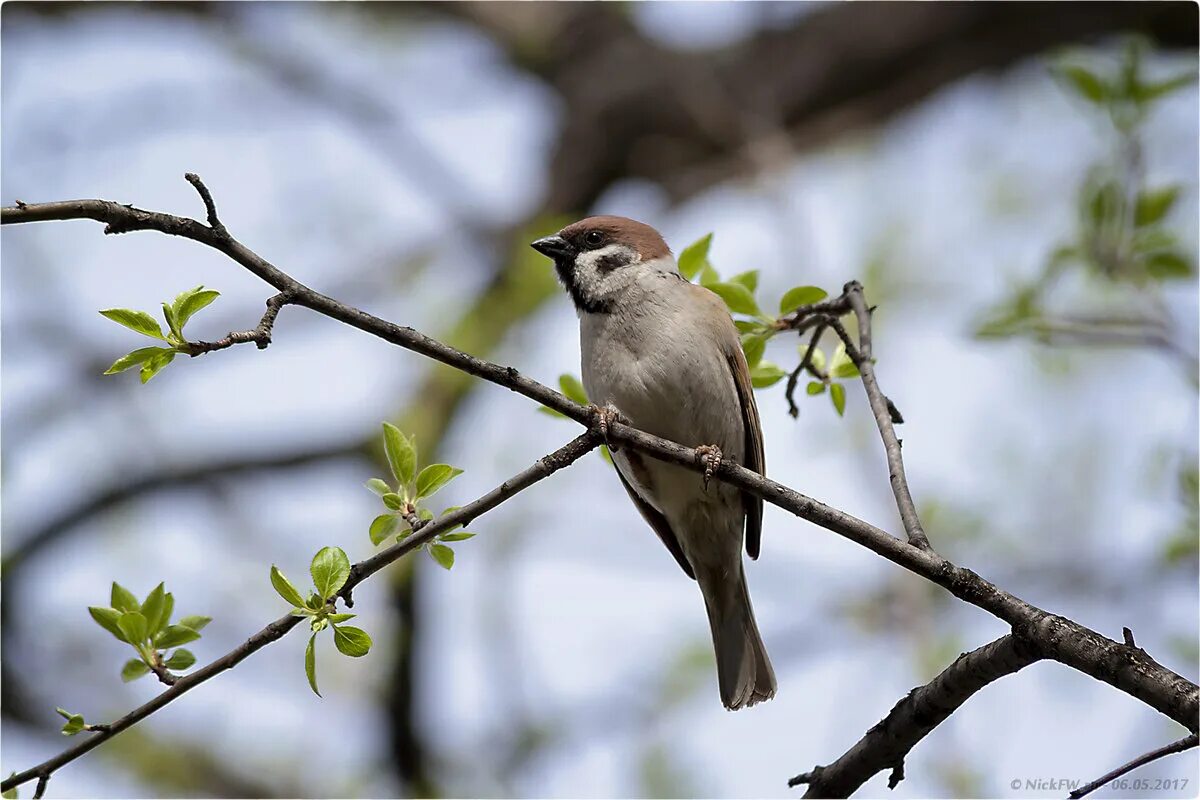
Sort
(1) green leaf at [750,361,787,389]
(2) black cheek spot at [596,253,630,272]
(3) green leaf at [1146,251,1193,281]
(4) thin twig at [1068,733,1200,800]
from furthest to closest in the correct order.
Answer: (2) black cheek spot at [596,253,630,272], (3) green leaf at [1146,251,1193,281], (1) green leaf at [750,361,787,389], (4) thin twig at [1068,733,1200,800]

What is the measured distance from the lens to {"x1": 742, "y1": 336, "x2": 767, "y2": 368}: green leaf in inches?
142

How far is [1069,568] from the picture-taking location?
27.0 feet

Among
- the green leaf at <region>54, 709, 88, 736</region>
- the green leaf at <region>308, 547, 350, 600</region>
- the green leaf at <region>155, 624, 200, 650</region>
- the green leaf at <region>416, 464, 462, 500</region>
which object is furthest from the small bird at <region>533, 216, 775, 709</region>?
the green leaf at <region>54, 709, 88, 736</region>

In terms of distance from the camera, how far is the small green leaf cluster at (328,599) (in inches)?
94.7

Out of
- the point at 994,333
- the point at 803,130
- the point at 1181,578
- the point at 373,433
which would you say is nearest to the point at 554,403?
the point at 994,333

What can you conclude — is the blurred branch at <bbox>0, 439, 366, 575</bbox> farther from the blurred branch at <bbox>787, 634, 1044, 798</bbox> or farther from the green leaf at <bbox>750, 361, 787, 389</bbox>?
the blurred branch at <bbox>787, 634, 1044, 798</bbox>

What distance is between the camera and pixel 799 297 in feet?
11.5

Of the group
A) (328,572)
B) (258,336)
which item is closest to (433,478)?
(328,572)

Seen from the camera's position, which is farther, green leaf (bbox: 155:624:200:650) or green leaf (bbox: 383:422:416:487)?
green leaf (bbox: 383:422:416:487)

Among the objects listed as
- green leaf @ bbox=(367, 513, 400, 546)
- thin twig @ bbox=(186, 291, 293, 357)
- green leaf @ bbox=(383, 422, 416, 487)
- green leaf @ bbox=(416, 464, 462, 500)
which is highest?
thin twig @ bbox=(186, 291, 293, 357)

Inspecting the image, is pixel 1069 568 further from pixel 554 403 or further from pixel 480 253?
pixel 554 403

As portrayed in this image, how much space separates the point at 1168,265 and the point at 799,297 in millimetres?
1329

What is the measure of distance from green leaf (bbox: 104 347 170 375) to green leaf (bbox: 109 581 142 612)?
539mm

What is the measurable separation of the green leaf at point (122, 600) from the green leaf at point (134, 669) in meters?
0.12
